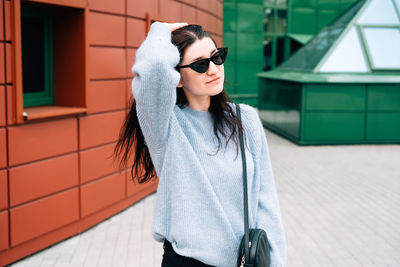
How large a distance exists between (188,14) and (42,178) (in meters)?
4.92

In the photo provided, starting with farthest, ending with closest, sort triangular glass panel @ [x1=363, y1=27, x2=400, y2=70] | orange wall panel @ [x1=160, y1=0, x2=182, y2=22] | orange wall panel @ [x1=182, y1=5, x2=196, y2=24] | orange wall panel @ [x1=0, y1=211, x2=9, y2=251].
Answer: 1. triangular glass panel @ [x1=363, y1=27, x2=400, y2=70]
2. orange wall panel @ [x1=182, y1=5, x2=196, y2=24]
3. orange wall panel @ [x1=160, y1=0, x2=182, y2=22]
4. orange wall panel @ [x1=0, y1=211, x2=9, y2=251]

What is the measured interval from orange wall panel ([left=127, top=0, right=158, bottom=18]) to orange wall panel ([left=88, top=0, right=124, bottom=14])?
0.20 m

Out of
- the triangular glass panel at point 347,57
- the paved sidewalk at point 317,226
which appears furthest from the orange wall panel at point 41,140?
the triangular glass panel at point 347,57

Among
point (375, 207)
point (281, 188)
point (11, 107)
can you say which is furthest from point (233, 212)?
point (281, 188)

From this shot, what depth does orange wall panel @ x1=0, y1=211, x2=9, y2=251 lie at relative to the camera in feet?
15.9

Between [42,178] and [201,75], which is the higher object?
[201,75]

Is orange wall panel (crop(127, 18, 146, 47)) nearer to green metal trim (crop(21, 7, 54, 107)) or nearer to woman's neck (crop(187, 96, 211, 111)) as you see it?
green metal trim (crop(21, 7, 54, 107))

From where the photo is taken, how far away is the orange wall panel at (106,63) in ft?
20.4

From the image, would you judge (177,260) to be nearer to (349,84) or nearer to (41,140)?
(41,140)

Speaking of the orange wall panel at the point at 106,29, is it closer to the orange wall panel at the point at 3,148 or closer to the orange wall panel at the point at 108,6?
the orange wall panel at the point at 108,6

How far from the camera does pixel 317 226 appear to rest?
632 centimetres

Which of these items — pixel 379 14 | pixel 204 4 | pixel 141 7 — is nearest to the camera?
pixel 141 7

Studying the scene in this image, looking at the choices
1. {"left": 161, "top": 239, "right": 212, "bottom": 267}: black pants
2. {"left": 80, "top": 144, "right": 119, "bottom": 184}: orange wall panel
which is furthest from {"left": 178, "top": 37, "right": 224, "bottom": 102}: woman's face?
{"left": 80, "top": 144, "right": 119, "bottom": 184}: orange wall panel

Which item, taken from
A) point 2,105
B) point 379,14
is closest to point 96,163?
point 2,105
